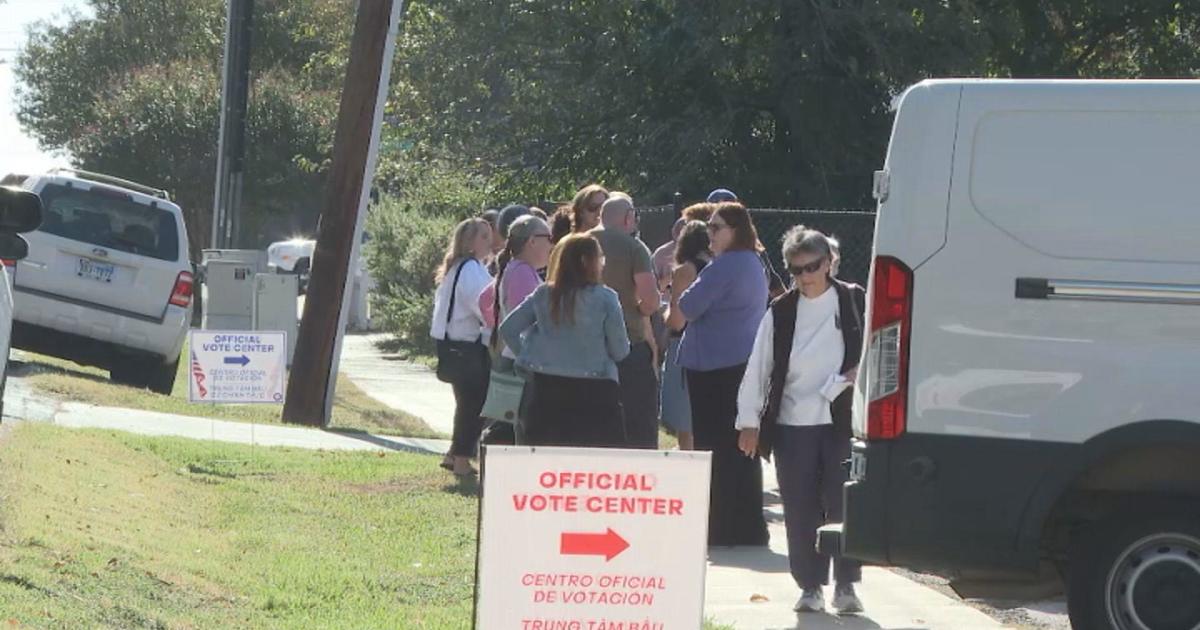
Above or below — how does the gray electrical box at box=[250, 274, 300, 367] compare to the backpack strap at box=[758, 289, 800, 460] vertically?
below

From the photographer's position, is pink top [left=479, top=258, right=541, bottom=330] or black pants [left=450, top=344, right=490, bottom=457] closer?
pink top [left=479, top=258, right=541, bottom=330]

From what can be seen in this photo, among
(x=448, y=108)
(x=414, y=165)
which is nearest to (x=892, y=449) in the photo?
(x=448, y=108)

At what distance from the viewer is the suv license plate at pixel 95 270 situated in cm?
1850

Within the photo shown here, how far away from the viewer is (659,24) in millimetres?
21547

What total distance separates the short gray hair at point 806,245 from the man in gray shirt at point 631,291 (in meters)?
1.93

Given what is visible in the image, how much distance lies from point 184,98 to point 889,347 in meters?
47.1

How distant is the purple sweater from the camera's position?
1016 centimetres

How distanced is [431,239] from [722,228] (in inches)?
865

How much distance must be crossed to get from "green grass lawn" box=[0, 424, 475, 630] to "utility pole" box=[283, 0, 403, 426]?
3.24 meters

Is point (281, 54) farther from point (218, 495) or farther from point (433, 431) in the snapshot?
point (218, 495)

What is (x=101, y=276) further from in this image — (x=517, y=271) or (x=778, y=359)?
(x=778, y=359)

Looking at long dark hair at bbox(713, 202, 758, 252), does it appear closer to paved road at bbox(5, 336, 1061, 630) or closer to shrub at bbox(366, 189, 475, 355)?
paved road at bbox(5, 336, 1061, 630)

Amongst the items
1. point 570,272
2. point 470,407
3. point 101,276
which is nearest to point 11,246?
point 570,272

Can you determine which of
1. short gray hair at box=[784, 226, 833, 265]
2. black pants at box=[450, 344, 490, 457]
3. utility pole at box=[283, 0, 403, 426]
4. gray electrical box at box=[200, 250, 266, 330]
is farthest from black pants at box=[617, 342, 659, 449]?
gray electrical box at box=[200, 250, 266, 330]
